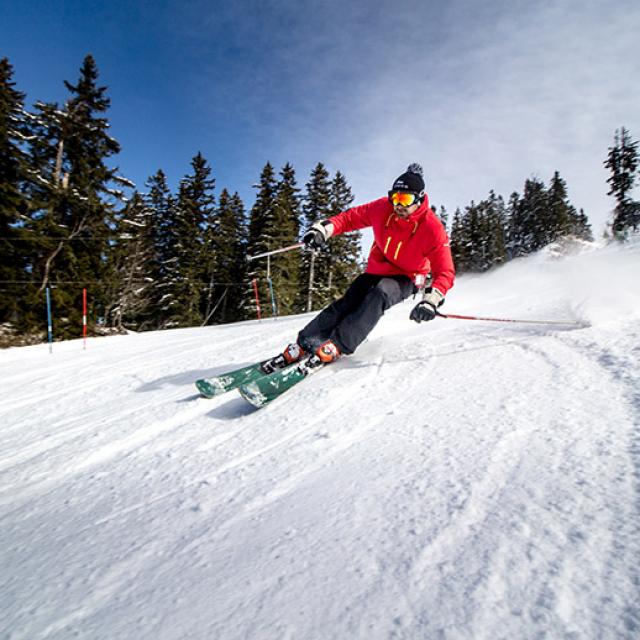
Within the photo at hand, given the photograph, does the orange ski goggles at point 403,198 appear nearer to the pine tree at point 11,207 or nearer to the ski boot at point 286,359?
the ski boot at point 286,359

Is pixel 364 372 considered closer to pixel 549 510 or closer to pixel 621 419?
pixel 621 419

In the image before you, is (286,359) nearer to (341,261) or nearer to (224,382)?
(224,382)

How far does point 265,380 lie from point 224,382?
68 cm

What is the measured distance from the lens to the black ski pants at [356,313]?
3.41 metres

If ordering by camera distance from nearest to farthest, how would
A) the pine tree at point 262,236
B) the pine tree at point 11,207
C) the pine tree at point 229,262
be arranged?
the pine tree at point 11,207
the pine tree at point 262,236
the pine tree at point 229,262

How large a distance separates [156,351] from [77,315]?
1323 cm

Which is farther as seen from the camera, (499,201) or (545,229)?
(499,201)

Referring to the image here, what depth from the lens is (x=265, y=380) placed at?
9.61ft

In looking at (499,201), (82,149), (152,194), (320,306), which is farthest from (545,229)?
(82,149)

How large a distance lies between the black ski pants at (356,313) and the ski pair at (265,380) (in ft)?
0.79

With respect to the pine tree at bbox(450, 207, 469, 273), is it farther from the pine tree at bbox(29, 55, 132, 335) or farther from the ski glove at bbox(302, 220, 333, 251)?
the ski glove at bbox(302, 220, 333, 251)

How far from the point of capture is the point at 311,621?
37.5 inches

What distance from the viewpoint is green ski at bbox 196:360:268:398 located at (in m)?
3.25

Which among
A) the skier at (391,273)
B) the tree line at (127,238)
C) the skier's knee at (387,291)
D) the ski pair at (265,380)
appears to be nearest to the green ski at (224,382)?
the ski pair at (265,380)
